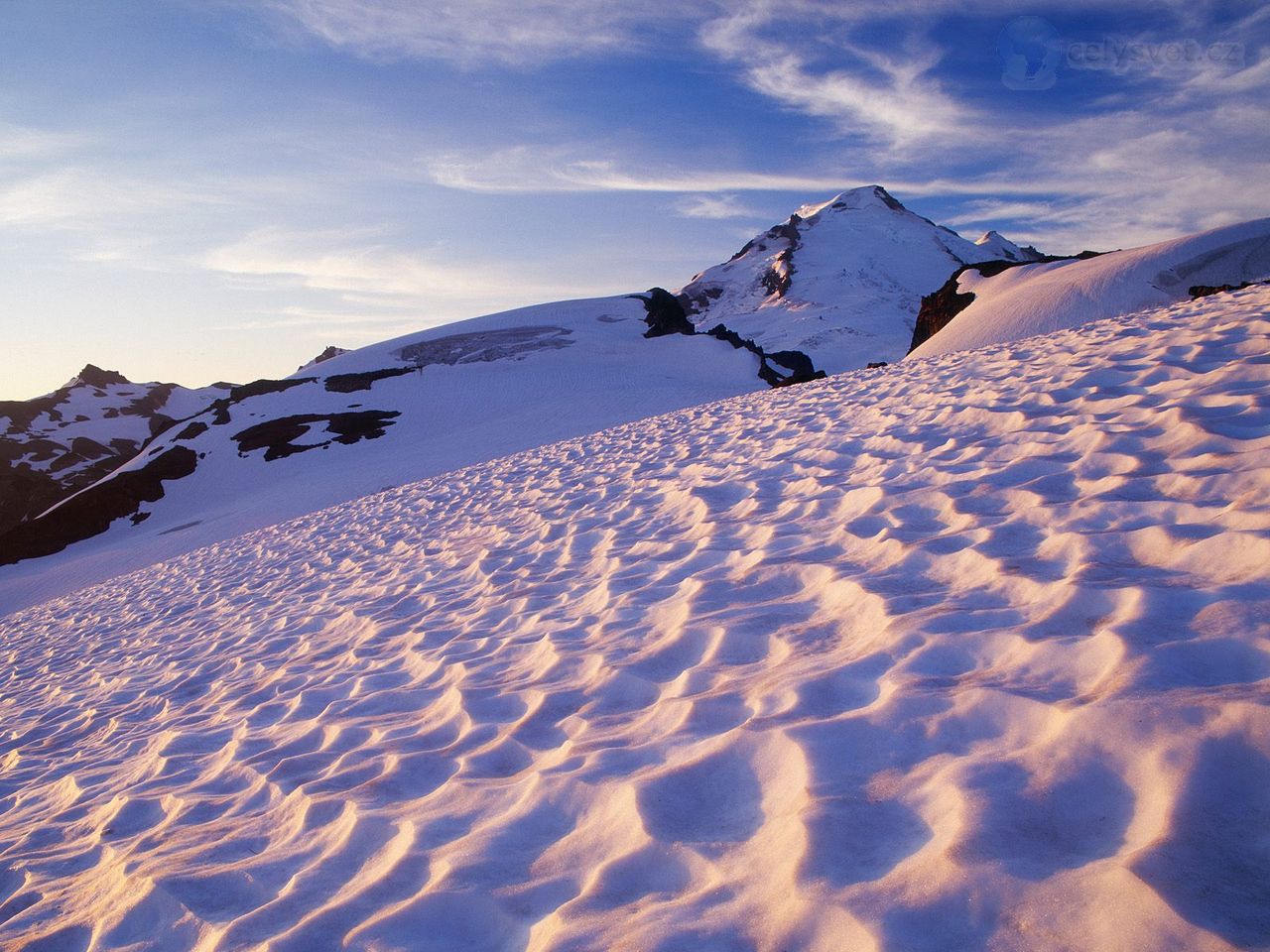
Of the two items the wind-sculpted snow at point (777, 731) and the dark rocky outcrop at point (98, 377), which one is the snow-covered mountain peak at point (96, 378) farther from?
the wind-sculpted snow at point (777, 731)

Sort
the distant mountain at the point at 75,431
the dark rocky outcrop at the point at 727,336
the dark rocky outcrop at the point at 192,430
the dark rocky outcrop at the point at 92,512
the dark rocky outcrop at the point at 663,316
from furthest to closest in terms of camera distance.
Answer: the distant mountain at the point at 75,431
the dark rocky outcrop at the point at 663,316
the dark rocky outcrop at the point at 727,336
the dark rocky outcrop at the point at 192,430
the dark rocky outcrop at the point at 92,512

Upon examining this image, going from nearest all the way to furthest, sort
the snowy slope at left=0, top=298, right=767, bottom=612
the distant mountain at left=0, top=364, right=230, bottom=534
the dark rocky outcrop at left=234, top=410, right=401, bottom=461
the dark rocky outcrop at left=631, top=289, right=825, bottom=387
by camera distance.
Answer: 1. the snowy slope at left=0, top=298, right=767, bottom=612
2. the dark rocky outcrop at left=234, top=410, right=401, bottom=461
3. the dark rocky outcrop at left=631, top=289, right=825, bottom=387
4. the distant mountain at left=0, top=364, right=230, bottom=534

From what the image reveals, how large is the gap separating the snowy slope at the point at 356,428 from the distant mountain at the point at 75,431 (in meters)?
20.3

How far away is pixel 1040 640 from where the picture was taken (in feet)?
8.66

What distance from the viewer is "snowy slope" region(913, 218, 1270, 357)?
14.3m

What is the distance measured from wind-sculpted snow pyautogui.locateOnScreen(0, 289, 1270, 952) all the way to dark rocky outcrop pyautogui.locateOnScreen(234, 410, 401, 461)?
25859 mm

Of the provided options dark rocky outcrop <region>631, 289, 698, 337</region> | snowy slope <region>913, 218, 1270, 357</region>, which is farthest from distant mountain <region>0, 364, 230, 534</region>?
snowy slope <region>913, 218, 1270, 357</region>

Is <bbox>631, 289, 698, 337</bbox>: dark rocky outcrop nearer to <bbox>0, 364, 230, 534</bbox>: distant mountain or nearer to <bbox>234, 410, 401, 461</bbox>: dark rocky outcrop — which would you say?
<bbox>234, 410, 401, 461</bbox>: dark rocky outcrop

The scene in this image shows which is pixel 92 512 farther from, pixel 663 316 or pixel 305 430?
pixel 663 316

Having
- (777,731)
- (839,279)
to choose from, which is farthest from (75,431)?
(839,279)

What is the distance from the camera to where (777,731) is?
2.56 metres

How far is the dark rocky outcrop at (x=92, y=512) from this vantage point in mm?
28219

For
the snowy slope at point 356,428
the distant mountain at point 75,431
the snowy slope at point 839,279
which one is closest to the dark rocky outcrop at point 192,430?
the snowy slope at point 356,428

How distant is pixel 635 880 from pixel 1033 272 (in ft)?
69.8
